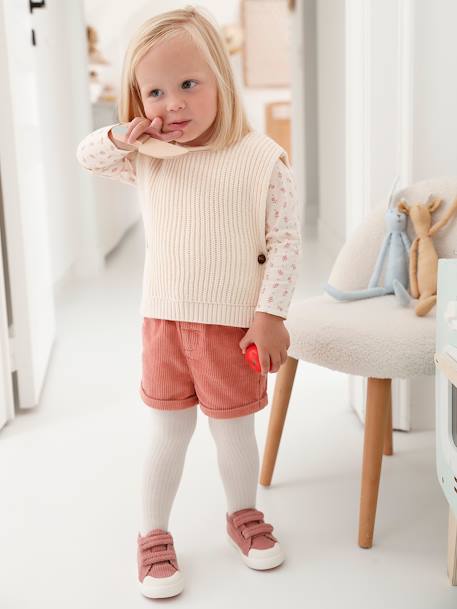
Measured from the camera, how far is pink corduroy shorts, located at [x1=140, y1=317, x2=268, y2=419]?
119 cm

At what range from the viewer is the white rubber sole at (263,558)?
1252mm

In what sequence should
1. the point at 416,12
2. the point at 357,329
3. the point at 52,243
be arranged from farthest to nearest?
the point at 52,243, the point at 416,12, the point at 357,329

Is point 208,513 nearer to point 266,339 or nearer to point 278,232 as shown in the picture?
point 266,339

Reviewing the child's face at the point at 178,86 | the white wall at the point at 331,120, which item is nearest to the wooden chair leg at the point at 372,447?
the child's face at the point at 178,86

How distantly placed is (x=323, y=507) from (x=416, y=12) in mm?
976

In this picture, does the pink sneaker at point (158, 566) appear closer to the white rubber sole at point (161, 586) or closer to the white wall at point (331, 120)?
the white rubber sole at point (161, 586)

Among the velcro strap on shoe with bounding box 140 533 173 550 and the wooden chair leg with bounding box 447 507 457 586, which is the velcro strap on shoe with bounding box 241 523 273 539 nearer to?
the velcro strap on shoe with bounding box 140 533 173 550

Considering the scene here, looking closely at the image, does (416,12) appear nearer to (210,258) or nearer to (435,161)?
(435,161)

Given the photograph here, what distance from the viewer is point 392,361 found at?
4.08ft

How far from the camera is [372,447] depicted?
1301 mm

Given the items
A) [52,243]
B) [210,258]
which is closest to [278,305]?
[210,258]

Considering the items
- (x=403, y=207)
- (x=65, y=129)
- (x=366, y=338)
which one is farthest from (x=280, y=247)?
(x=65, y=129)

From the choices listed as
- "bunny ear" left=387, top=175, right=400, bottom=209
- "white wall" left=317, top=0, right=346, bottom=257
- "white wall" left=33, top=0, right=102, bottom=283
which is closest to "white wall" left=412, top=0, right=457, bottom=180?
"bunny ear" left=387, top=175, right=400, bottom=209

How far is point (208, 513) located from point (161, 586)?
0.90 ft
